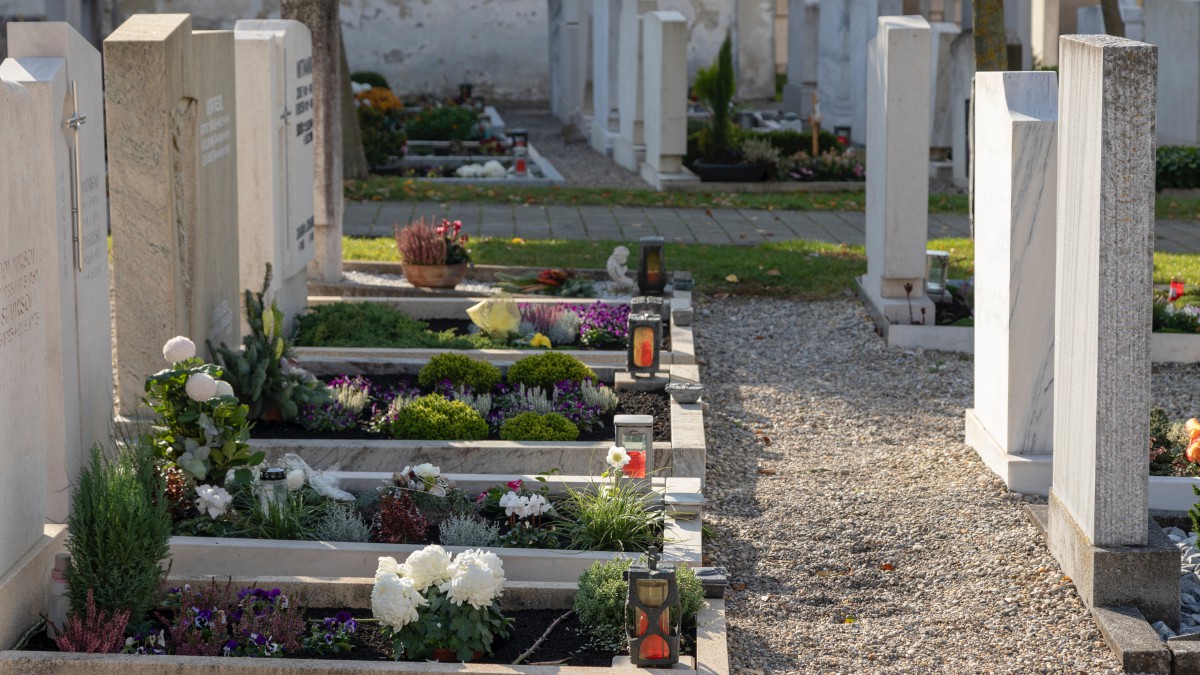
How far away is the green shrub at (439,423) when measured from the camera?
6980 millimetres

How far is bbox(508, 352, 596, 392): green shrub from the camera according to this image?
25.7 ft

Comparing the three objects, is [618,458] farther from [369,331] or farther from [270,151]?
[270,151]

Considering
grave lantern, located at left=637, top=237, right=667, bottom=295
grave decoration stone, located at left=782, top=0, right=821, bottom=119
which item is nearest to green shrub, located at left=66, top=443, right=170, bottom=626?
grave lantern, located at left=637, top=237, right=667, bottom=295

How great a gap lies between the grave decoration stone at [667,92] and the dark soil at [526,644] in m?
12.0

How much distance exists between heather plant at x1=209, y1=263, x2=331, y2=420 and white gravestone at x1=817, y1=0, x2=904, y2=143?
1494 cm

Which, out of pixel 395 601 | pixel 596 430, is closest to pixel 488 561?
pixel 395 601

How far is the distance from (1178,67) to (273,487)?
1614 cm

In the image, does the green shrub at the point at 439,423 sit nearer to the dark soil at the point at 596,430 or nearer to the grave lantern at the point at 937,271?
the dark soil at the point at 596,430

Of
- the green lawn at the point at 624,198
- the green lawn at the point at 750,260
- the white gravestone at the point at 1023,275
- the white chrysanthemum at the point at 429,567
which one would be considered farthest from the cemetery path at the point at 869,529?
the green lawn at the point at 624,198

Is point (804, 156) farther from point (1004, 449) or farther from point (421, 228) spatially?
point (1004, 449)

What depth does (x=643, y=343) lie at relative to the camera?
794 cm

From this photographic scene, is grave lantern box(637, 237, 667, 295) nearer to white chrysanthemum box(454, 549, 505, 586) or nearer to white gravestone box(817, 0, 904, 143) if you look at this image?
white chrysanthemum box(454, 549, 505, 586)

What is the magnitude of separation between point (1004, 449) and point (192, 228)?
13.2ft

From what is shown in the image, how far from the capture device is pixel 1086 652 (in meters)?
5.01
